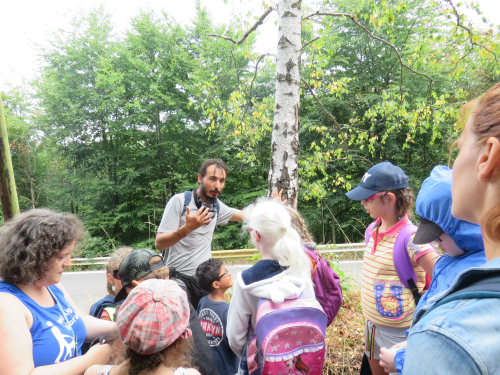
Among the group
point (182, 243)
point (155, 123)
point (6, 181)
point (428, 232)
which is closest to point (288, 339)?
point (428, 232)

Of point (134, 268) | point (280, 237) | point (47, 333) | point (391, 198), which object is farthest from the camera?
point (391, 198)

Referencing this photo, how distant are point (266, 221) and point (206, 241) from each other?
1.34 metres

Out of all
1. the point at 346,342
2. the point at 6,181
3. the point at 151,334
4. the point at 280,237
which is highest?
the point at 6,181

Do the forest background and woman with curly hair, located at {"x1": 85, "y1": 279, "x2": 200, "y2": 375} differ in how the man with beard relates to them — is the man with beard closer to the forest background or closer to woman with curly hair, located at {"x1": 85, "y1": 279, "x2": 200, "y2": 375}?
woman with curly hair, located at {"x1": 85, "y1": 279, "x2": 200, "y2": 375}

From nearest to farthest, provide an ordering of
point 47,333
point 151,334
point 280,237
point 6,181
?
point 151,334 < point 47,333 < point 280,237 < point 6,181

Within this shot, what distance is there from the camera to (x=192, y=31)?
1375cm

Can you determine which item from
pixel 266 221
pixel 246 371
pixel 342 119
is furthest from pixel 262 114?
pixel 342 119

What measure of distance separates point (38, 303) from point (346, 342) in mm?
2863

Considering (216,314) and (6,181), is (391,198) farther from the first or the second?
(6,181)

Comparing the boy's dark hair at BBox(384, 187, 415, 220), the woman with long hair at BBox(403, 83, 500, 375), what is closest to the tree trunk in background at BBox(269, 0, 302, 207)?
the boy's dark hair at BBox(384, 187, 415, 220)

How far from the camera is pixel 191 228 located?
8.11 ft

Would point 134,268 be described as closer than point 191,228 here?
Yes

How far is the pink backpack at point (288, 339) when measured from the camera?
1.47 meters

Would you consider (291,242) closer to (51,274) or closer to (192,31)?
(51,274)
